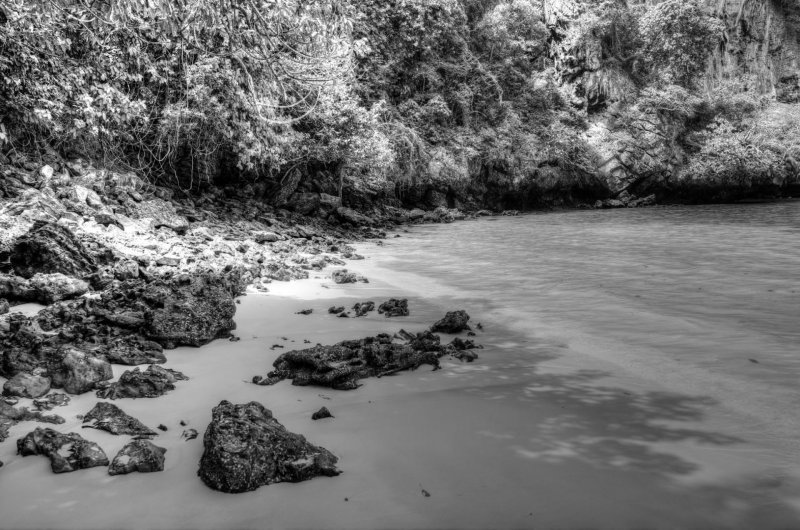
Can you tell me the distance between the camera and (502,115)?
25.3m

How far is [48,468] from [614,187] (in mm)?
27276

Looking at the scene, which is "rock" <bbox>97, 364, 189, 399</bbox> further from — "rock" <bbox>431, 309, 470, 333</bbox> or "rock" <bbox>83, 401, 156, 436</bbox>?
"rock" <bbox>431, 309, 470, 333</bbox>

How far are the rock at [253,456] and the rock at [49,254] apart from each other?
4.66 m

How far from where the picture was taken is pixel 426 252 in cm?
1198

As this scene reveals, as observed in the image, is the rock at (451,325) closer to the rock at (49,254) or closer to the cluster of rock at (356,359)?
the cluster of rock at (356,359)

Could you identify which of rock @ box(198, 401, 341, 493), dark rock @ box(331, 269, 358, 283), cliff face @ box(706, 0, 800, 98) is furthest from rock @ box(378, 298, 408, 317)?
cliff face @ box(706, 0, 800, 98)

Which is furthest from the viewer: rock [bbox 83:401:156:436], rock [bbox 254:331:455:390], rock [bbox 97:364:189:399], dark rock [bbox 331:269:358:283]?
dark rock [bbox 331:269:358:283]

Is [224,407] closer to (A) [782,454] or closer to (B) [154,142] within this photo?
(A) [782,454]

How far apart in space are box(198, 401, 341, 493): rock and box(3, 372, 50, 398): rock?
1.49 m

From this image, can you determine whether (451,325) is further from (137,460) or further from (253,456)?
(137,460)

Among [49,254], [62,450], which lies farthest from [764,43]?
[62,450]

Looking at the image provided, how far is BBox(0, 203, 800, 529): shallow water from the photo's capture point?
2395mm

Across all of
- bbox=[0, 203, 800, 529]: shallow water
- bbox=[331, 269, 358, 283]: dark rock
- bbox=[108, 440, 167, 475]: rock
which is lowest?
bbox=[0, 203, 800, 529]: shallow water

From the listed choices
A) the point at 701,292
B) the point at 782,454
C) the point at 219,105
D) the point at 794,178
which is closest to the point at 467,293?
the point at 701,292
